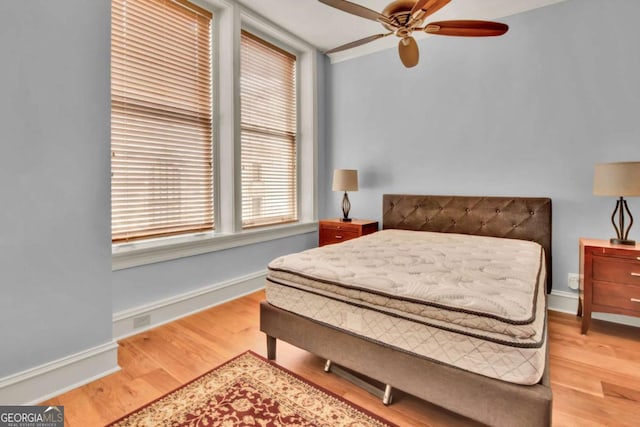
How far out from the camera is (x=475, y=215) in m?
3.28

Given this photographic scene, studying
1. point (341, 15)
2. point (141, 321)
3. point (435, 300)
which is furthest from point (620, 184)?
point (141, 321)

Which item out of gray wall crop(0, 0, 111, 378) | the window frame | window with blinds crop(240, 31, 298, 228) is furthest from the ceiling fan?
window with blinds crop(240, 31, 298, 228)

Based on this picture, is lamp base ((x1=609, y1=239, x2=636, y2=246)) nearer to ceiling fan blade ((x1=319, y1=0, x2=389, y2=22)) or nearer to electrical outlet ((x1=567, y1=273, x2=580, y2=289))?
electrical outlet ((x1=567, y1=273, x2=580, y2=289))

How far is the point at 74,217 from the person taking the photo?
1.79 m

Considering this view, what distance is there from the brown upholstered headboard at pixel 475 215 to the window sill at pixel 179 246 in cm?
148

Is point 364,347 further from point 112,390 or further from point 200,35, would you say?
point 200,35

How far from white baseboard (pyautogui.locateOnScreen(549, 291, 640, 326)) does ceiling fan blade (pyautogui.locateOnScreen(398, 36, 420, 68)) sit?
8.25 feet

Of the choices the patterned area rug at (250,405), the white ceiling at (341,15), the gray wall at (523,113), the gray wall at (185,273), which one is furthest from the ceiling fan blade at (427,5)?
the gray wall at (185,273)

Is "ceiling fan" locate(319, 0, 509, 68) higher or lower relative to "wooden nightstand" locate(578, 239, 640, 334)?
higher

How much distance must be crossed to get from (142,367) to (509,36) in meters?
4.21

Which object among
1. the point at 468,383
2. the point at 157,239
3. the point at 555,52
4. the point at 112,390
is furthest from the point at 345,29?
the point at 112,390

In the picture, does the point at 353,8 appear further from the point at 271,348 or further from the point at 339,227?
the point at 339,227

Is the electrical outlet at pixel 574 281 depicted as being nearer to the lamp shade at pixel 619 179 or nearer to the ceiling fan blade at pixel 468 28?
the lamp shade at pixel 619 179

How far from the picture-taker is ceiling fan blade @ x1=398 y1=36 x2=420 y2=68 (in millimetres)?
2285
